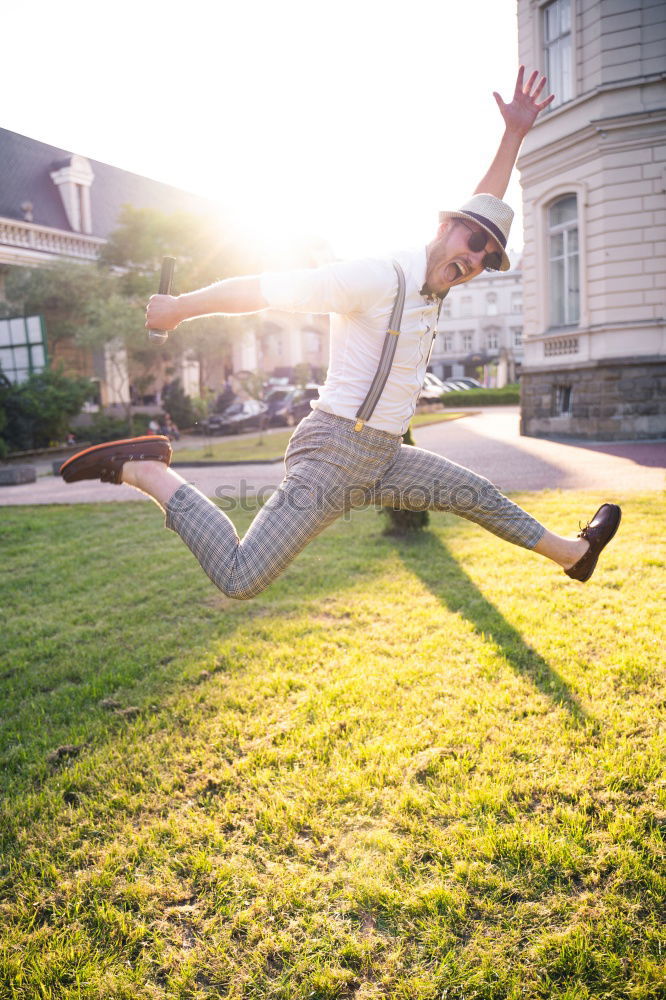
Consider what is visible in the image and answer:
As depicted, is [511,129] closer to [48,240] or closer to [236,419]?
[236,419]

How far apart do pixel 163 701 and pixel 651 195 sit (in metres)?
15.5

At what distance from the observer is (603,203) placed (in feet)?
50.4

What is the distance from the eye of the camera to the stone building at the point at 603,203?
14.7 metres

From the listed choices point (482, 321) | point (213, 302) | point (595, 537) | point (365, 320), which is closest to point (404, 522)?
point (595, 537)

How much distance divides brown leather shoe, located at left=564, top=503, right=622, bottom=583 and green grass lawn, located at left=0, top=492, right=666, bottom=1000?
25.4 inches

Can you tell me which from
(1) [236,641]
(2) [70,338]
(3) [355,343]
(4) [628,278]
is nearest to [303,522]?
(3) [355,343]

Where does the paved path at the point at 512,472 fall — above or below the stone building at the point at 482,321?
below

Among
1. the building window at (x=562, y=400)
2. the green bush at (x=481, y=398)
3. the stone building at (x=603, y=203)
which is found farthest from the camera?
the green bush at (x=481, y=398)

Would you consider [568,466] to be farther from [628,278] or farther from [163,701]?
[163,701]

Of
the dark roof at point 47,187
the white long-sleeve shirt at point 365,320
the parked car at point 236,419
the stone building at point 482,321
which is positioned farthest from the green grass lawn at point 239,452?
the stone building at point 482,321

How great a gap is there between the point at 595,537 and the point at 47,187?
1435 inches

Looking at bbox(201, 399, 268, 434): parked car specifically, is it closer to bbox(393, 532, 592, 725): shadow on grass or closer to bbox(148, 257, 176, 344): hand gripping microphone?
bbox(393, 532, 592, 725): shadow on grass

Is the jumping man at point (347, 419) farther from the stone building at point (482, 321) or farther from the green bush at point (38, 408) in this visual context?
the stone building at point (482, 321)

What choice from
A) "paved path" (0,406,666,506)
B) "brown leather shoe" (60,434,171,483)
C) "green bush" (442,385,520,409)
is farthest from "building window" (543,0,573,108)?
"green bush" (442,385,520,409)
